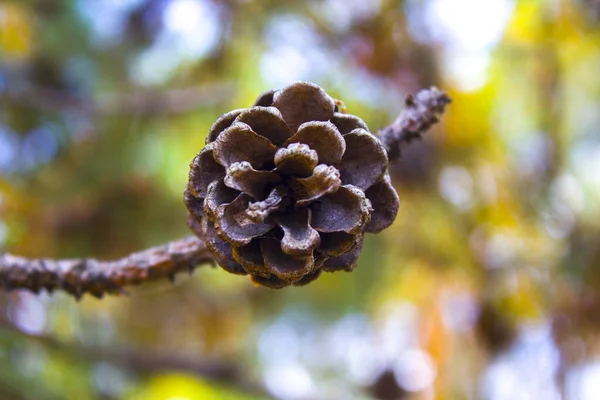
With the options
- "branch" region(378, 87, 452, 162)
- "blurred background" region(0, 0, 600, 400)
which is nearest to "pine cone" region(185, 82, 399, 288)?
"branch" region(378, 87, 452, 162)

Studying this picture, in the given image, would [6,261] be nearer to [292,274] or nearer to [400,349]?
[292,274]

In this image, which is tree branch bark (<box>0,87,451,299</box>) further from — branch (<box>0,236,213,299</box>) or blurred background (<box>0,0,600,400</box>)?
blurred background (<box>0,0,600,400</box>)

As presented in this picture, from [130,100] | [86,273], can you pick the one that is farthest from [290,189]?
[130,100]

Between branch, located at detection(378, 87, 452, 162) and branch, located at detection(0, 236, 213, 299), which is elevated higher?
branch, located at detection(378, 87, 452, 162)

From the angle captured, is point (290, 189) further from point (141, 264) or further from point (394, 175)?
point (394, 175)

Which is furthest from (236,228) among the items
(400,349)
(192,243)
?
(400,349)
